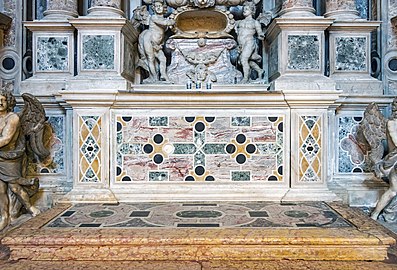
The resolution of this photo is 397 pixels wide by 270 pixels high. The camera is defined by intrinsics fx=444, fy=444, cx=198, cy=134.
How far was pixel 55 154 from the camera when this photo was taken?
17.9ft

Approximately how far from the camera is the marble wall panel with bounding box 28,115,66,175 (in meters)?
5.43

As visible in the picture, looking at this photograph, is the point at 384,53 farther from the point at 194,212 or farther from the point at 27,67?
the point at 27,67

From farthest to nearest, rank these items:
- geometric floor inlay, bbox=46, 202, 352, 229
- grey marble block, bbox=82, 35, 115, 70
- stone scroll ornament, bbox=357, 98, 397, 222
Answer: grey marble block, bbox=82, 35, 115, 70
stone scroll ornament, bbox=357, 98, 397, 222
geometric floor inlay, bbox=46, 202, 352, 229

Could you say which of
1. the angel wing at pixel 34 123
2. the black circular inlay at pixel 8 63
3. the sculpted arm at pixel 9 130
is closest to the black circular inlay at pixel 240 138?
the angel wing at pixel 34 123

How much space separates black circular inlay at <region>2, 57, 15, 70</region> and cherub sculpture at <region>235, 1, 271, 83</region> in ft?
9.82

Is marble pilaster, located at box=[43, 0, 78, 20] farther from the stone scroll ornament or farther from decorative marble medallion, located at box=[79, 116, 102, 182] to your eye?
the stone scroll ornament

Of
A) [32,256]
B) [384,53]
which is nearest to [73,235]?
[32,256]

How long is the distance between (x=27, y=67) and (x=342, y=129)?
4139 millimetres

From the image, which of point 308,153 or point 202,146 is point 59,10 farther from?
point 308,153

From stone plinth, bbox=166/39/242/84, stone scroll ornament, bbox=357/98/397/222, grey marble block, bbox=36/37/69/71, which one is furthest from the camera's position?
stone plinth, bbox=166/39/242/84

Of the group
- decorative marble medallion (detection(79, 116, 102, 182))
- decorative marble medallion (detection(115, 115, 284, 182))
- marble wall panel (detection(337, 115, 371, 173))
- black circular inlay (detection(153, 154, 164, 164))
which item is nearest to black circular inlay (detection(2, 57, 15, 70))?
decorative marble medallion (detection(79, 116, 102, 182))

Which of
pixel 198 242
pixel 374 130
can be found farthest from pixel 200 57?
pixel 198 242

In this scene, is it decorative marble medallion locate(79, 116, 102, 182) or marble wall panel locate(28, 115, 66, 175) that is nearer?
decorative marble medallion locate(79, 116, 102, 182)

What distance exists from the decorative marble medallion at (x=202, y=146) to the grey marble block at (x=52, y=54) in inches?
43.9
